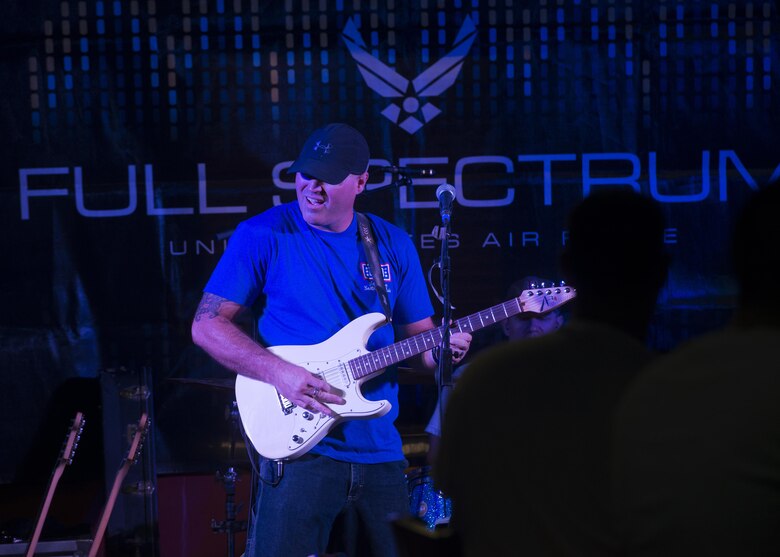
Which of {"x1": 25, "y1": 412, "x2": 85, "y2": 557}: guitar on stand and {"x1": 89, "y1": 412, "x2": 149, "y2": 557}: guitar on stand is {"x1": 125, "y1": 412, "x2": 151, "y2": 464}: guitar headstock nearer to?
{"x1": 89, "y1": 412, "x2": 149, "y2": 557}: guitar on stand

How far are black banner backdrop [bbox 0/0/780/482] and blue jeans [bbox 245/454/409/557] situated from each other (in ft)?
5.22

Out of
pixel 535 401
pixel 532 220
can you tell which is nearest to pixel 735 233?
pixel 535 401

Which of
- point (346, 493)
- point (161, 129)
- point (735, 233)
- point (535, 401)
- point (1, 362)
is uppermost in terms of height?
point (161, 129)

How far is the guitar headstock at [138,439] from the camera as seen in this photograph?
4770 millimetres

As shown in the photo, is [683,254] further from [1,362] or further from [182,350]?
[1,362]

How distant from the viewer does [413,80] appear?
527cm

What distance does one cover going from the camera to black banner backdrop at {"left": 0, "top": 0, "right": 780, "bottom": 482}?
17.2ft

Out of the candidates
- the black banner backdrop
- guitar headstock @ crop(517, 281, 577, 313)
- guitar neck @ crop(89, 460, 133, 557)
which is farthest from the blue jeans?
the black banner backdrop

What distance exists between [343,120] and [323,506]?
2380mm

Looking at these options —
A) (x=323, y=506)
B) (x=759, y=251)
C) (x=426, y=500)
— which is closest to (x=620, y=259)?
(x=759, y=251)

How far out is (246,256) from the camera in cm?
392

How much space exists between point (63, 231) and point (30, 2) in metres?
1.30

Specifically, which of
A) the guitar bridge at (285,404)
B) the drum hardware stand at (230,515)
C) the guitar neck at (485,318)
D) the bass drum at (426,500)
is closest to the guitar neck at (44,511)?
the drum hardware stand at (230,515)

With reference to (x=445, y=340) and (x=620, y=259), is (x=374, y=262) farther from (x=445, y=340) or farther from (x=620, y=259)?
(x=620, y=259)
